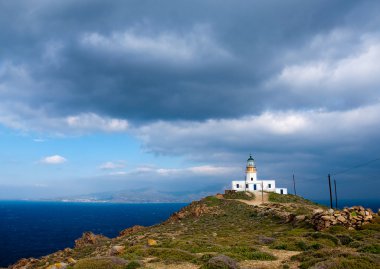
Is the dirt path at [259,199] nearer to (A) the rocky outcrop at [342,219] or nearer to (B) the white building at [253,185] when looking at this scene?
(B) the white building at [253,185]

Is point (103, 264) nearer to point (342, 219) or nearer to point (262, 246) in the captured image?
point (262, 246)

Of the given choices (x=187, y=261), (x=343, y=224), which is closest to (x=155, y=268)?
(x=187, y=261)

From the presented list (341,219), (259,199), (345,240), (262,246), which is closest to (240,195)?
(259,199)

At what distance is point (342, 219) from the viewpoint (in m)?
32.7

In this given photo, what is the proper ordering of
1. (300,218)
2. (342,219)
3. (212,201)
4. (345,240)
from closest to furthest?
1. (345,240)
2. (342,219)
3. (300,218)
4. (212,201)

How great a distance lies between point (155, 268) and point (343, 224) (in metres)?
22.8

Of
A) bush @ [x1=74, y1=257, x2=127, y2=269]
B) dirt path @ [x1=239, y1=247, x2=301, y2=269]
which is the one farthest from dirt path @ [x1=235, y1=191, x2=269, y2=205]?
bush @ [x1=74, y1=257, x2=127, y2=269]

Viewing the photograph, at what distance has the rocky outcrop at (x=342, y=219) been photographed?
32281 mm

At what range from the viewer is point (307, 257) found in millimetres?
17969

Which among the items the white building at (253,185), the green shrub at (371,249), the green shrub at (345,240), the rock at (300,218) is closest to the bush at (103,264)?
the green shrub at (371,249)

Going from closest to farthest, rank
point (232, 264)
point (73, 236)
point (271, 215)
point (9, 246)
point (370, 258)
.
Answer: point (370, 258)
point (232, 264)
point (271, 215)
point (9, 246)
point (73, 236)

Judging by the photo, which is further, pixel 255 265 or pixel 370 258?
Answer: pixel 255 265

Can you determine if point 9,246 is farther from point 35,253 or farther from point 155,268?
point 155,268

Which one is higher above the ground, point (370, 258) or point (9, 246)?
point (370, 258)
